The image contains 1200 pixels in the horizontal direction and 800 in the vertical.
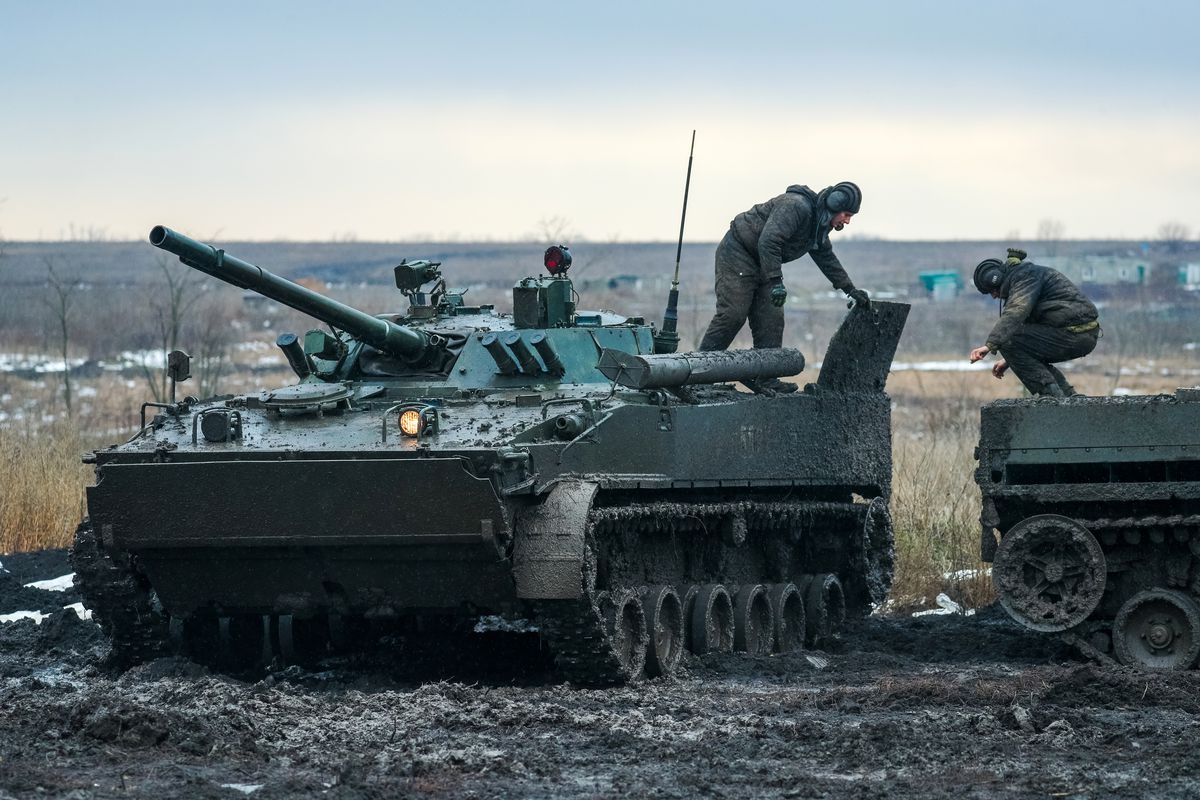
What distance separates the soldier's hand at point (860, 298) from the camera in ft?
50.9

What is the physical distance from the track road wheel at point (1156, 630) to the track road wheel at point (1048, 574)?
0.23 meters

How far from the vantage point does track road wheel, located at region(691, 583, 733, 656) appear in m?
13.4

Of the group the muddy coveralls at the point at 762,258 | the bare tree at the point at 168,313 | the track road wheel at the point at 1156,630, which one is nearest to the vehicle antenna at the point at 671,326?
the muddy coveralls at the point at 762,258

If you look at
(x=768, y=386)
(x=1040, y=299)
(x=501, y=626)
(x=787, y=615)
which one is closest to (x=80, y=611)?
(x=501, y=626)

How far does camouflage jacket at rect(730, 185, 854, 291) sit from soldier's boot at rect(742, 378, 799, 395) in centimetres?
76

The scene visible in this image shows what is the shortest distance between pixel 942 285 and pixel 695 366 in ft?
187

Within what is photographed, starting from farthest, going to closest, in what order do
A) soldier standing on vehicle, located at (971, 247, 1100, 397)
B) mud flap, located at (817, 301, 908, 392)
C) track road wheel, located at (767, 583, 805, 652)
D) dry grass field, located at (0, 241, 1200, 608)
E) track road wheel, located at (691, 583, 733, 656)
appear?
dry grass field, located at (0, 241, 1200, 608), mud flap, located at (817, 301, 908, 392), track road wheel, located at (767, 583, 805, 652), soldier standing on vehicle, located at (971, 247, 1100, 397), track road wheel, located at (691, 583, 733, 656)

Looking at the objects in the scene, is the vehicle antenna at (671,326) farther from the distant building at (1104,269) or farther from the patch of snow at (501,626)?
the distant building at (1104,269)

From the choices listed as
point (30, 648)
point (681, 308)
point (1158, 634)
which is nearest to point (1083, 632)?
point (1158, 634)

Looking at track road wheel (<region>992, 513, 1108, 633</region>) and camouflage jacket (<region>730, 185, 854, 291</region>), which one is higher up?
camouflage jacket (<region>730, 185, 854, 291</region>)

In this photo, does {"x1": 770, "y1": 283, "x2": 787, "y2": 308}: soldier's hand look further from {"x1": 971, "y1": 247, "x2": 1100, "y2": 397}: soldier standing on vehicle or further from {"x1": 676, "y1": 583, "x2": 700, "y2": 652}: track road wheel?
{"x1": 676, "y1": 583, "x2": 700, "y2": 652}: track road wheel

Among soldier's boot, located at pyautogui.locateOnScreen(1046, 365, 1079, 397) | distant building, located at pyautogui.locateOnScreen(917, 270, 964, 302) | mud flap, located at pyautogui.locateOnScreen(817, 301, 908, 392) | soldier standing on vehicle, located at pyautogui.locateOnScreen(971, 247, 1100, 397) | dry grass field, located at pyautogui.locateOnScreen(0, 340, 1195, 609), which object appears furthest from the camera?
distant building, located at pyautogui.locateOnScreen(917, 270, 964, 302)

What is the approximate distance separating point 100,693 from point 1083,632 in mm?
5935

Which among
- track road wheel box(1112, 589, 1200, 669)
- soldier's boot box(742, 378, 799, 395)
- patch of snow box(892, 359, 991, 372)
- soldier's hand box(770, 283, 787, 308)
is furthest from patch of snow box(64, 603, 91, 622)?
patch of snow box(892, 359, 991, 372)
